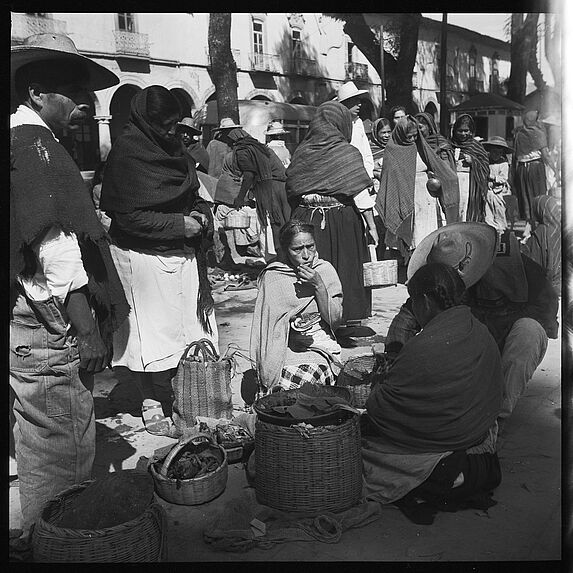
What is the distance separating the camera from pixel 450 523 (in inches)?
131

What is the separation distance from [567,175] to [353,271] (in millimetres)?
3709

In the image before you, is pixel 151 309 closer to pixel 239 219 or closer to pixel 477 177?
pixel 239 219

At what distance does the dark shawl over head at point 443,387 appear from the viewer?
3389mm

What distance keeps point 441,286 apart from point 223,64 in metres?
5.96

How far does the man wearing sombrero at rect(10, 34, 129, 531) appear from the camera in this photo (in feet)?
9.61

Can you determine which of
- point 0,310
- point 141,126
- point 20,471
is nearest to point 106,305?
point 0,310

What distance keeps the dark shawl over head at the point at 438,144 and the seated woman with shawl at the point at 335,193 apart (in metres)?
2.11

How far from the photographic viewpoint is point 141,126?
4.13 m

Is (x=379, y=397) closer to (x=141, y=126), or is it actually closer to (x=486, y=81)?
(x=141, y=126)

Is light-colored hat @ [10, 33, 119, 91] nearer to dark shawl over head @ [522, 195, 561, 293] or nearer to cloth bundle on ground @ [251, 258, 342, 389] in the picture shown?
cloth bundle on ground @ [251, 258, 342, 389]

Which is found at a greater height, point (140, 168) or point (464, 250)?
point (140, 168)

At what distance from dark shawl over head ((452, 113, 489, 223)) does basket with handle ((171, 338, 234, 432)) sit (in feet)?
17.6

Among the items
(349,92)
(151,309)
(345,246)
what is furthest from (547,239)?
(151,309)

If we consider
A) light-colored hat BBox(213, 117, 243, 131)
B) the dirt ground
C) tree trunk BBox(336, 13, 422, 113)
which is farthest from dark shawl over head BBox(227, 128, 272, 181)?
the dirt ground
